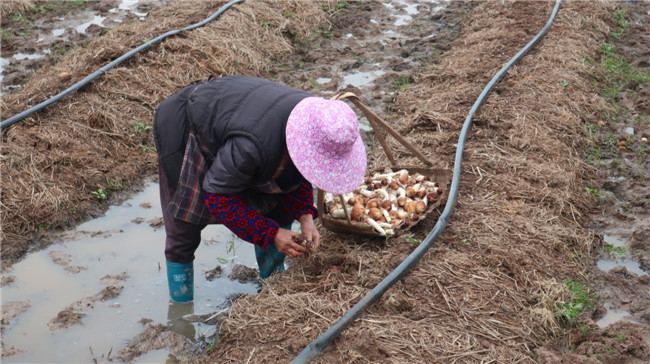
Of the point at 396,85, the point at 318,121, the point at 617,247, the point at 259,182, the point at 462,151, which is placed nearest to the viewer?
the point at 318,121

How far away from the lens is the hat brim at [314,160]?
262 centimetres

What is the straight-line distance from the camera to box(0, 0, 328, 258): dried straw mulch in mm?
4512

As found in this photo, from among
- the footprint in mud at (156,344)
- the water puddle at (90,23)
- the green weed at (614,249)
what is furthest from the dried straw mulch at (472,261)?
the water puddle at (90,23)

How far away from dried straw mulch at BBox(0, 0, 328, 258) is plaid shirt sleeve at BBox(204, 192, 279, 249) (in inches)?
82.4

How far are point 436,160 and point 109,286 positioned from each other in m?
2.55

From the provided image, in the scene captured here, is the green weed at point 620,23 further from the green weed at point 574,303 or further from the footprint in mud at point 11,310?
the footprint in mud at point 11,310

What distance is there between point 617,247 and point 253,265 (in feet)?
8.13

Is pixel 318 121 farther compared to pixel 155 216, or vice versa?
pixel 155 216

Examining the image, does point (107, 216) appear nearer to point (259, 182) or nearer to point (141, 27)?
point (259, 182)

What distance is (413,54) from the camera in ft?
24.9

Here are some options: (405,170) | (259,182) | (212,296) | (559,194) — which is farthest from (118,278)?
(559,194)

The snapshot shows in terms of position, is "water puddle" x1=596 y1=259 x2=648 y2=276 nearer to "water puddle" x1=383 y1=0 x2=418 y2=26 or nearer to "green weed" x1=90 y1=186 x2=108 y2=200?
"green weed" x1=90 y1=186 x2=108 y2=200

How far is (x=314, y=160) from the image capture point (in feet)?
8.70

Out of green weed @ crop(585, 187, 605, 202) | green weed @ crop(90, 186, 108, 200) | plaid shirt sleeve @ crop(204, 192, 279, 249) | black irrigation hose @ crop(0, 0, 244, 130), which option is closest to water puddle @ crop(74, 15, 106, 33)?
black irrigation hose @ crop(0, 0, 244, 130)
